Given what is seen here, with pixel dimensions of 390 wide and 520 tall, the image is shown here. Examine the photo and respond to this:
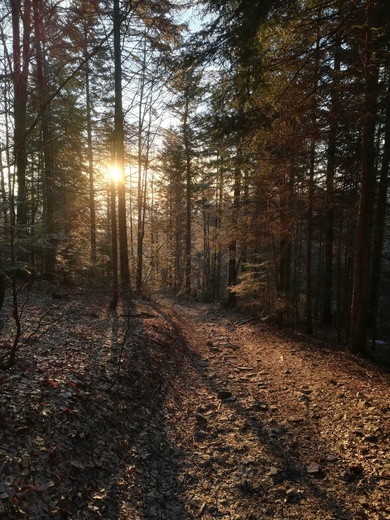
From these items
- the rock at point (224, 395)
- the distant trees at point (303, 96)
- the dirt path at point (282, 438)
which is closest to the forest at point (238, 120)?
the distant trees at point (303, 96)

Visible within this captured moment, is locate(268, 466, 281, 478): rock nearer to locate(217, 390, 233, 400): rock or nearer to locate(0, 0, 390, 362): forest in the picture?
locate(217, 390, 233, 400): rock

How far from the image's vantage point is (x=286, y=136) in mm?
7918

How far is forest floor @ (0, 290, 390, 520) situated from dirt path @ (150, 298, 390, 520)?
0.06ft

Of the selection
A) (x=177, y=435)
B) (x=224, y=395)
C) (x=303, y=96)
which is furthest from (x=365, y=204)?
(x=177, y=435)

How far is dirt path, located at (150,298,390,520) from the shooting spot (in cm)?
331

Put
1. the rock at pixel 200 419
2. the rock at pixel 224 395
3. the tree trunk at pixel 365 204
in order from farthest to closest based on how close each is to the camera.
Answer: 1. the tree trunk at pixel 365 204
2. the rock at pixel 224 395
3. the rock at pixel 200 419

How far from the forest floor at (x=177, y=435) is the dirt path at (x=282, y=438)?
0.02 meters

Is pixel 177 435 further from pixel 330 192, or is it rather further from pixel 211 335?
pixel 330 192

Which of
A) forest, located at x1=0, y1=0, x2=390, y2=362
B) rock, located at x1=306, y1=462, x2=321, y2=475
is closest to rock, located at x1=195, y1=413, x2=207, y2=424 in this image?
rock, located at x1=306, y1=462, x2=321, y2=475

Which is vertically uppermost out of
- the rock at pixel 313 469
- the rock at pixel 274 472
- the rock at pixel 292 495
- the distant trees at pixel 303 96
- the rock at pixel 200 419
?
the distant trees at pixel 303 96

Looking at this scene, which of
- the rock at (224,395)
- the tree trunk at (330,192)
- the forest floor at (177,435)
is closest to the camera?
the forest floor at (177,435)

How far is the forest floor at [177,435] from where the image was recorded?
3064mm

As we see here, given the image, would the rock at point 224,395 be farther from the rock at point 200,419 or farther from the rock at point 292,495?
the rock at point 292,495

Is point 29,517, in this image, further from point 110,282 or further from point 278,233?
point 110,282
